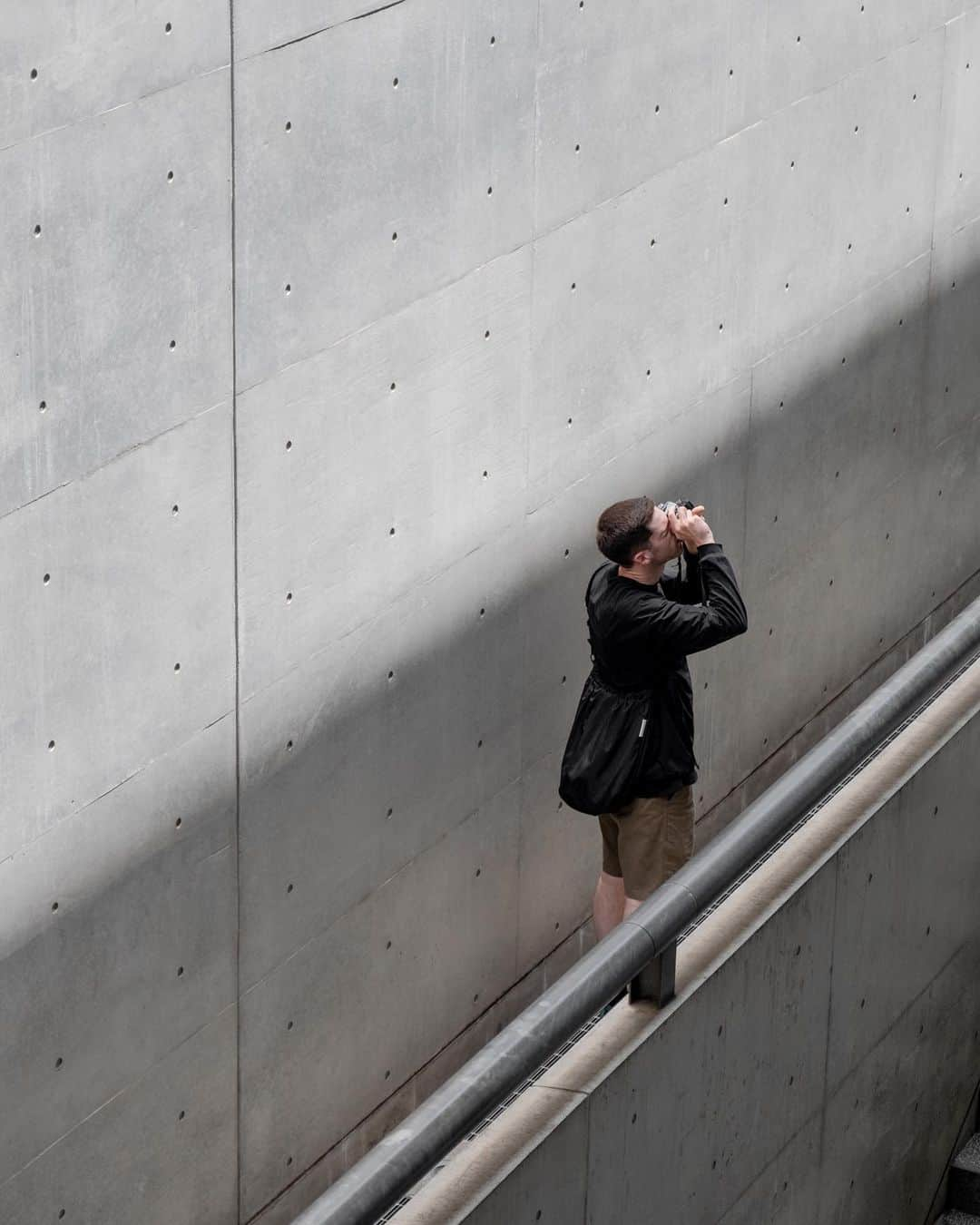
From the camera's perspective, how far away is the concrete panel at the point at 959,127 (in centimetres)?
881

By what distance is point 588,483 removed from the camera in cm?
684

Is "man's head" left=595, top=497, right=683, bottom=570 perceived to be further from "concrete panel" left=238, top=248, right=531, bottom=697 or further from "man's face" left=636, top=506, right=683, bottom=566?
"concrete panel" left=238, top=248, right=531, bottom=697

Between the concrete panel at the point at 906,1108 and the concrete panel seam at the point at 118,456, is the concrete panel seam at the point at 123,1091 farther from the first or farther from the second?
the concrete panel at the point at 906,1108

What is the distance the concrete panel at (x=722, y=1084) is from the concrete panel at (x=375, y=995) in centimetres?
162

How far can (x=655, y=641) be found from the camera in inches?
250

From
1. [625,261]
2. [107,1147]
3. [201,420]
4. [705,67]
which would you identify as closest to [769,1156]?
[107,1147]

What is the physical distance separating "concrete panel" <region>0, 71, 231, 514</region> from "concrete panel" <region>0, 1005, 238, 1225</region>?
1.54 m

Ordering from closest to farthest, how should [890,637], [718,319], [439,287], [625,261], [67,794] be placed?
[67,794] → [439,287] → [625,261] → [718,319] → [890,637]

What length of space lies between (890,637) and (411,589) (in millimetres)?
3865

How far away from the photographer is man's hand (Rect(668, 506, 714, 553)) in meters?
6.37

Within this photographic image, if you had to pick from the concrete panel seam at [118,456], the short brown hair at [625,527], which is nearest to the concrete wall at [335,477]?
the concrete panel seam at [118,456]

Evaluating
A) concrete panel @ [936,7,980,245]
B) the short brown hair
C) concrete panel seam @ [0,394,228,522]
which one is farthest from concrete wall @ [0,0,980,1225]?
concrete panel @ [936,7,980,245]

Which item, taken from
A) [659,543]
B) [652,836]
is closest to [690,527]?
[659,543]

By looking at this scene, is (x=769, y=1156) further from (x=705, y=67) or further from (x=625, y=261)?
(x=705, y=67)
